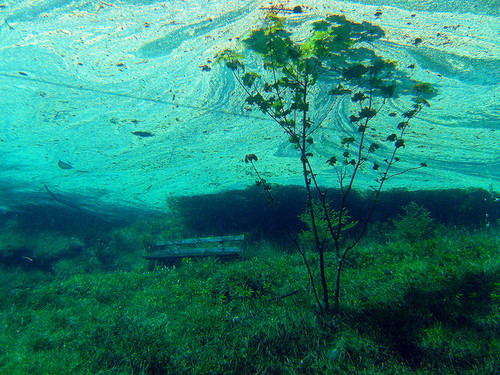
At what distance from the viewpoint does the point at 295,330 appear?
12.5ft

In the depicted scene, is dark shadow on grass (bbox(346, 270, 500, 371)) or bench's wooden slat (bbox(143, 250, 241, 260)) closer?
dark shadow on grass (bbox(346, 270, 500, 371))

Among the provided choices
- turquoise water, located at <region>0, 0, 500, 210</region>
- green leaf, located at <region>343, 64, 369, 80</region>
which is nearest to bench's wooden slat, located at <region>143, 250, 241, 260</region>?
turquoise water, located at <region>0, 0, 500, 210</region>

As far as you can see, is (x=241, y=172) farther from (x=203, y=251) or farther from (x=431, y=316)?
(x=431, y=316)

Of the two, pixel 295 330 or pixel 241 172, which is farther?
pixel 241 172

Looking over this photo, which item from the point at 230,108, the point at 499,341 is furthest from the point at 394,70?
the point at 499,341

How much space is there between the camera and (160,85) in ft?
23.5

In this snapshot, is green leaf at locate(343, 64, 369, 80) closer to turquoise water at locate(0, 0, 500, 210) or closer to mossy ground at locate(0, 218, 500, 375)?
turquoise water at locate(0, 0, 500, 210)

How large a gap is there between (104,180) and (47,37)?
28.5 feet

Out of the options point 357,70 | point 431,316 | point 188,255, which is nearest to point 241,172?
point 188,255

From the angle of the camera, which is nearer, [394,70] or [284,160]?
[394,70]

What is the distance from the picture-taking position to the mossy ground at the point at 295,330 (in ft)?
10.5

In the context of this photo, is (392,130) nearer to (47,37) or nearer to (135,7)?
(135,7)

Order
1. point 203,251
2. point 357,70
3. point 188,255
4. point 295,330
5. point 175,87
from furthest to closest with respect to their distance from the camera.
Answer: point 188,255 → point 203,251 → point 175,87 → point 295,330 → point 357,70

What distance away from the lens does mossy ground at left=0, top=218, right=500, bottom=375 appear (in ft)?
10.5
